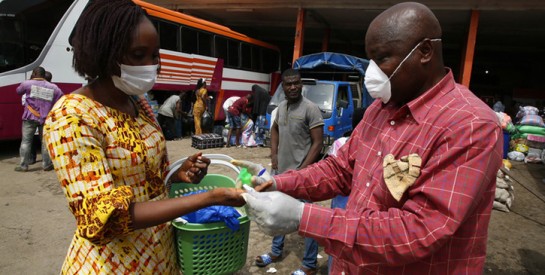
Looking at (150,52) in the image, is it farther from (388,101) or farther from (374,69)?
(388,101)

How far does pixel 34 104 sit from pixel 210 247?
628cm

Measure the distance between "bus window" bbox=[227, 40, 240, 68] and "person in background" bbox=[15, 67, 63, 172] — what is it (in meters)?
6.33

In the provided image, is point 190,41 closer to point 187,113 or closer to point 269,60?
point 187,113

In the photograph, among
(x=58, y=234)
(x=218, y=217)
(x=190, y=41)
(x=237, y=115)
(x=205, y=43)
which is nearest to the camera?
(x=218, y=217)

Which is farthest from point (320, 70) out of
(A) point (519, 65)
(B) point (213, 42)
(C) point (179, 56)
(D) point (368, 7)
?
(A) point (519, 65)

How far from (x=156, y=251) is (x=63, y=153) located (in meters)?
0.54

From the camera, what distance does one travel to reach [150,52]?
1.34 meters

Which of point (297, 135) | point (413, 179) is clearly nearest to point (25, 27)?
point (297, 135)

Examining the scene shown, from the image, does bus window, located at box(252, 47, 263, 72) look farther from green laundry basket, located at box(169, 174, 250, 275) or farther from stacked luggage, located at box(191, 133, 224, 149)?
green laundry basket, located at box(169, 174, 250, 275)

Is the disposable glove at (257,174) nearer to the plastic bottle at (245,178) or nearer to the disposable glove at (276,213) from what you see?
the plastic bottle at (245,178)

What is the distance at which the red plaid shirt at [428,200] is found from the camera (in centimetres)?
105

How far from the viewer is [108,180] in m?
1.14

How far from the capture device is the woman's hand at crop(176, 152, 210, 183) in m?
1.62

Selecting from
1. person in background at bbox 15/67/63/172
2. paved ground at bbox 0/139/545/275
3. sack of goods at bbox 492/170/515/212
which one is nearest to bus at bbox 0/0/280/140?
person in background at bbox 15/67/63/172
